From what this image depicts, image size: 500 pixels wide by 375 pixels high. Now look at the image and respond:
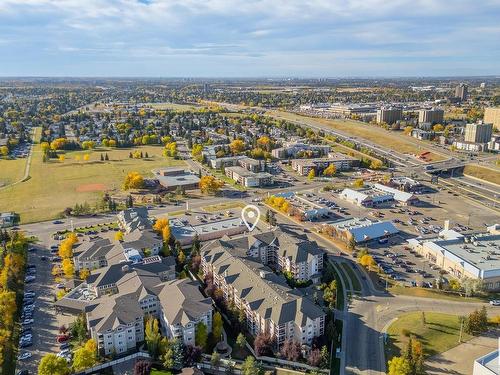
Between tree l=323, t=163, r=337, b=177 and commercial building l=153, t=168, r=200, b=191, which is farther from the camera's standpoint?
tree l=323, t=163, r=337, b=177

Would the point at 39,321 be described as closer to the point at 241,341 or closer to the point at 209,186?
the point at 241,341

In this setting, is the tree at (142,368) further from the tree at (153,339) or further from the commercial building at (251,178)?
the commercial building at (251,178)

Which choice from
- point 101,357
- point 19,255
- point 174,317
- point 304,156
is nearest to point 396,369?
point 174,317

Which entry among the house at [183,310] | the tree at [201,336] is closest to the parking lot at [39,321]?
the house at [183,310]

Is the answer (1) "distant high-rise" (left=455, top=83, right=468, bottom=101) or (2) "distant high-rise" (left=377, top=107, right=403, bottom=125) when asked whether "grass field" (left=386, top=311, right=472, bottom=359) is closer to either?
(2) "distant high-rise" (left=377, top=107, right=403, bottom=125)

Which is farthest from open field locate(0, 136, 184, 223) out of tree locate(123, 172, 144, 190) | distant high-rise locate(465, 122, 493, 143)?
distant high-rise locate(465, 122, 493, 143)

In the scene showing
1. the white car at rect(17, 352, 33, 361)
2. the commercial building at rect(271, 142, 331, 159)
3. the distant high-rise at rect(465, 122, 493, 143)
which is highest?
the distant high-rise at rect(465, 122, 493, 143)
